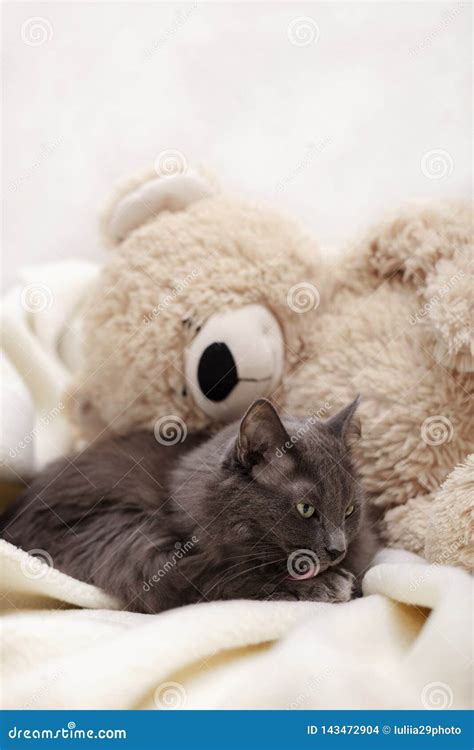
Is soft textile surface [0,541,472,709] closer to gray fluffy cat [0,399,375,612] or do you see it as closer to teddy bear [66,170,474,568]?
gray fluffy cat [0,399,375,612]

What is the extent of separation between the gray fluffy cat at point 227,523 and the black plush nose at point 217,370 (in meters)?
0.09

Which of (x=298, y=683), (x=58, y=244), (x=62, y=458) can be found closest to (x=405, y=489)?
(x=298, y=683)

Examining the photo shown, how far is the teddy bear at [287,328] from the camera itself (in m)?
1.18

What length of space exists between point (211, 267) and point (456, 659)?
772mm

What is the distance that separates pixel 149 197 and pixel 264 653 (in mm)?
879

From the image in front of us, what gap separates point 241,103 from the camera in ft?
6.14

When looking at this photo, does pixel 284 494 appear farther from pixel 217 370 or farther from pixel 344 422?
pixel 217 370

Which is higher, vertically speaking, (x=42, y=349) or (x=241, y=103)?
(x=241, y=103)

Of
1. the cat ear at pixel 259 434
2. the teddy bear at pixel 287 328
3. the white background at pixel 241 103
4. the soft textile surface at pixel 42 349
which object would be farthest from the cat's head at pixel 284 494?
the white background at pixel 241 103

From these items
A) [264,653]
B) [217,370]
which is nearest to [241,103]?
[217,370]

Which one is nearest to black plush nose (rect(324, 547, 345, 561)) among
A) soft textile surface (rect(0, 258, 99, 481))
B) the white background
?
soft textile surface (rect(0, 258, 99, 481))

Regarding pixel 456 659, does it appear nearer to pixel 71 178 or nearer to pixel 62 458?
pixel 62 458

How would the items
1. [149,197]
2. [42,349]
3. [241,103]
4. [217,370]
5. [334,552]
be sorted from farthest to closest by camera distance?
[241,103] < [42,349] < [149,197] < [217,370] < [334,552]

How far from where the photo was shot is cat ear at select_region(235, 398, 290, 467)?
0.98 meters
